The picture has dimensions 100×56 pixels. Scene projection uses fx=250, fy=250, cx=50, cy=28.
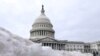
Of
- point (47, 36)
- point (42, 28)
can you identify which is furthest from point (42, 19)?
point (47, 36)

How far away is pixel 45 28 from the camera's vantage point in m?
124

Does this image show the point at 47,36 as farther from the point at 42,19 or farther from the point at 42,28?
the point at 42,19

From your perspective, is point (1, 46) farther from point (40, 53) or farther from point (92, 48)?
point (92, 48)

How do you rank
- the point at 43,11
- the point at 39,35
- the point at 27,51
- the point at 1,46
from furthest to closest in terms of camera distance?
1. the point at 43,11
2. the point at 39,35
3. the point at 27,51
4. the point at 1,46

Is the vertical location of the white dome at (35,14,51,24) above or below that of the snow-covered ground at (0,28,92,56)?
above

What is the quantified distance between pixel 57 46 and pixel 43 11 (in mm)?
22712

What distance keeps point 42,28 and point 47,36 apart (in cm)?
582

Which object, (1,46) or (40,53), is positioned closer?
(1,46)

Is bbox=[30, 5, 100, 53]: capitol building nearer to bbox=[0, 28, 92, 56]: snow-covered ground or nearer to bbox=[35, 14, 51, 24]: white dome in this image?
bbox=[35, 14, 51, 24]: white dome

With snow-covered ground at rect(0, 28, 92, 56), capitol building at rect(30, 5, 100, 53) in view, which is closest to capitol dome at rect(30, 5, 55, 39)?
capitol building at rect(30, 5, 100, 53)

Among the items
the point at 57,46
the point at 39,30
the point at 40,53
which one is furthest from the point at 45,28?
the point at 40,53

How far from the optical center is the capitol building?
12010 cm

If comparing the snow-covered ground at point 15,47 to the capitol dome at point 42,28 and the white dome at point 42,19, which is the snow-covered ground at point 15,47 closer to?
the capitol dome at point 42,28

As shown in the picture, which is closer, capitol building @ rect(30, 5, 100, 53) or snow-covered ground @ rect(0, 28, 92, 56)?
snow-covered ground @ rect(0, 28, 92, 56)
